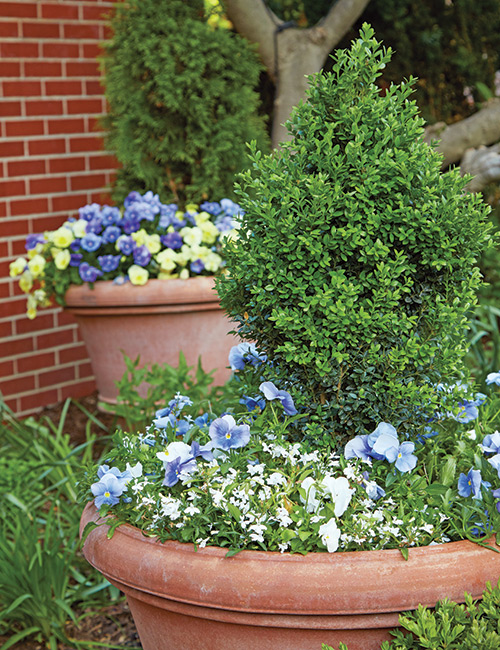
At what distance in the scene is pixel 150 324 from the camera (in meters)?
3.63

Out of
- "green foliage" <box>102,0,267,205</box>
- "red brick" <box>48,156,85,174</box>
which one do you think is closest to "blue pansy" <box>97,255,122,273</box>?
"green foliage" <box>102,0,267,205</box>

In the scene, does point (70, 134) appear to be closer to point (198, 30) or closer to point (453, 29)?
point (198, 30)

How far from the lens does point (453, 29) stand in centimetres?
583

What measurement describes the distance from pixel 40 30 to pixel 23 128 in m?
0.53

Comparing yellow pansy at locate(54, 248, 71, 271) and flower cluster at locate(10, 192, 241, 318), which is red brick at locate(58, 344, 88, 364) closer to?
flower cluster at locate(10, 192, 241, 318)

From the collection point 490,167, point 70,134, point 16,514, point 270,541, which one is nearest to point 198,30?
point 70,134

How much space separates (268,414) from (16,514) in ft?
4.05

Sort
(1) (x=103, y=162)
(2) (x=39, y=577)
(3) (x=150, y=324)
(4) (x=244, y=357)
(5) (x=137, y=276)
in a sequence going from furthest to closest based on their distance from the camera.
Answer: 1. (1) (x=103, y=162)
2. (3) (x=150, y=324)
3. (5) (x=137, y=276)
4. (2) (x=39, y=577)
5. (4) (x=244, y=357)

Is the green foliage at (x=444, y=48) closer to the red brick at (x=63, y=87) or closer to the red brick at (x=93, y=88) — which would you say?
the red brick at (x=93, y=88)

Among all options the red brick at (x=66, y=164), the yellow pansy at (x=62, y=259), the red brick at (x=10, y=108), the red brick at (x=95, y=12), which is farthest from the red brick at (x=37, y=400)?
the red brick at (x=95, y=12)

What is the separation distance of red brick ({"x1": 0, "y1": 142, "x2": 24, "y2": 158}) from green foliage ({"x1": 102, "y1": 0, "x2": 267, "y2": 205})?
46 centimetres

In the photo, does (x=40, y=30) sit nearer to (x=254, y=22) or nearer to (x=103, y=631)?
(x=254, y=22)

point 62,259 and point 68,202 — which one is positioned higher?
point 68,202

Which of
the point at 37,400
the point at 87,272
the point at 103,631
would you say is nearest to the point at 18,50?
the point at 87,272
